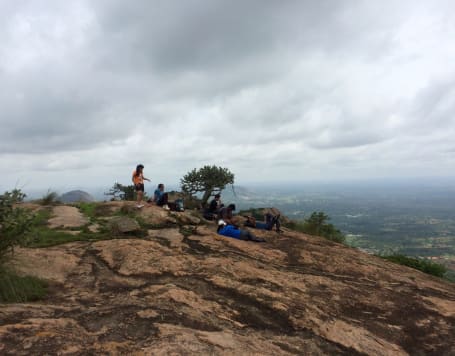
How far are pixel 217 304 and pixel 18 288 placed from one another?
14.6 feet

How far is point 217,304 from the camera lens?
6184 millimetres

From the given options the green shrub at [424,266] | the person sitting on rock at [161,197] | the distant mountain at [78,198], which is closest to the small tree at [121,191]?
the distant mountain at [78,198]

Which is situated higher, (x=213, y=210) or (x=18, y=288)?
(x=213, y=210)

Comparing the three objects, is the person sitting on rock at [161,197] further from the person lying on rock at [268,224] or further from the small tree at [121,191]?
the small tree at [121,191]

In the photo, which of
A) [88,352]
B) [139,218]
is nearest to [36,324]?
[88,352]

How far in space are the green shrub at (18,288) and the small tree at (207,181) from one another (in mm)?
33314

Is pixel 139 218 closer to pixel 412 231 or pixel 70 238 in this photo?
pixel 70 238

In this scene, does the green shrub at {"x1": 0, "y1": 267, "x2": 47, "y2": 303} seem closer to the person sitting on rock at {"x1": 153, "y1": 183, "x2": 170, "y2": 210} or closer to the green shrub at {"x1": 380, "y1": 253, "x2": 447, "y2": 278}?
the person sitting on rock at {"x1": 153, "y1": 183, "x2": 170, "y2": 210}

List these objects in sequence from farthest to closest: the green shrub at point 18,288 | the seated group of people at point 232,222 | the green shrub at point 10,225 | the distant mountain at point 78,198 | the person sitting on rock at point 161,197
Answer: the distant mountain at point 78,198
the person sitting on rock at point 161,197
the seated group of people at point 232,222
the green shrub at point 10,225
the green shrub at point 18,288

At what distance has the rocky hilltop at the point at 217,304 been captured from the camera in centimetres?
409

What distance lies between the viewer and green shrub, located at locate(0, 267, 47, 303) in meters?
5.53

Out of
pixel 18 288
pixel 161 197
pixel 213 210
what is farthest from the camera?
pixel 161 197

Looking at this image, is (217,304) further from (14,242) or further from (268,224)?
(268,224)

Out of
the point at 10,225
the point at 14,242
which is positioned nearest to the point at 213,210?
the point at 14,242
